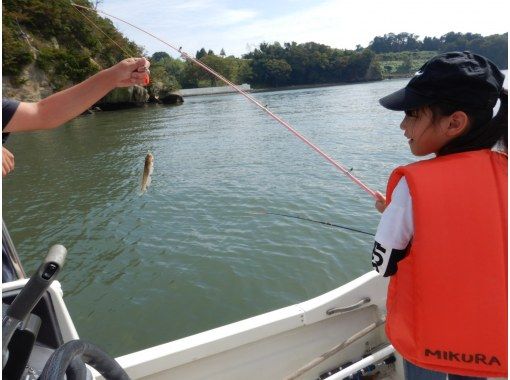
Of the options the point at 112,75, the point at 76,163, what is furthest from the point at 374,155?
the point at 112,75

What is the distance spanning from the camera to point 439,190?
1585 mm

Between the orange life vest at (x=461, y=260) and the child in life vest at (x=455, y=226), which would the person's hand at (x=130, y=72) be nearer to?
the child in life vest at (x=455, y=226)

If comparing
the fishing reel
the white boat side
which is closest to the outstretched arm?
the fishing reel

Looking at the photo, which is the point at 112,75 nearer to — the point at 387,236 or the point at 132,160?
the point at 387,236

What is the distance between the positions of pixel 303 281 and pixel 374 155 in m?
9.84

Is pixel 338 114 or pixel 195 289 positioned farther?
pixel 338 114

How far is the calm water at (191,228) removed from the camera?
6.14 m

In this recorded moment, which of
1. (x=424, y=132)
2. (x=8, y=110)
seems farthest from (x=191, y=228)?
(x=424, y=132)

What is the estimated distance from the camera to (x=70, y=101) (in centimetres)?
230

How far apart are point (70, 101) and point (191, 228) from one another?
6.78 m

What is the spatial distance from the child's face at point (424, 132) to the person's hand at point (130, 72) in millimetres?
1575

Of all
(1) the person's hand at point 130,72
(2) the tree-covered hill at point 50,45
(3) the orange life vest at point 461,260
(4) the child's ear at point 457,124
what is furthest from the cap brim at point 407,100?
(2) the tree-covered hill at point 50,45

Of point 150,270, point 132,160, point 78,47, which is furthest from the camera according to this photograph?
point 78,47

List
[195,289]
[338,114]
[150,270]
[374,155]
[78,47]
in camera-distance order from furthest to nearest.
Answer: [78,47] < [338,114] < [374,155] < [150,270] < [195,289]
